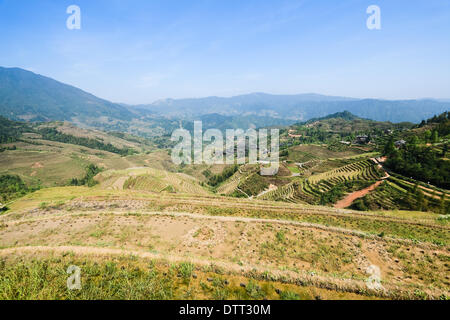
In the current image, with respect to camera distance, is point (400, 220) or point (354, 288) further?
point (400, 220)

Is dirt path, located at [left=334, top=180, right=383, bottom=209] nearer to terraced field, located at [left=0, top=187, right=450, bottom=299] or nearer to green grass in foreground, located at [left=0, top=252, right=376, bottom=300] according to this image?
terraced field, located at [left=0, top=187, right=450, bottom=299]

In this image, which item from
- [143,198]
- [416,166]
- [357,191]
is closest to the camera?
[143,198]

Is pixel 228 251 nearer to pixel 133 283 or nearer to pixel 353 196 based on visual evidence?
pixel 133 283

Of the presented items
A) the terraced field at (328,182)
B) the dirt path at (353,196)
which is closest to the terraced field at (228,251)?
the dirt path at (353,196)

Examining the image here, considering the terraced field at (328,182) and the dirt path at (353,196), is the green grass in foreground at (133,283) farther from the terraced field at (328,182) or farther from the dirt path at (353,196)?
the terraced field at (328,182)

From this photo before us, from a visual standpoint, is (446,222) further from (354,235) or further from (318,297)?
(318,297)
